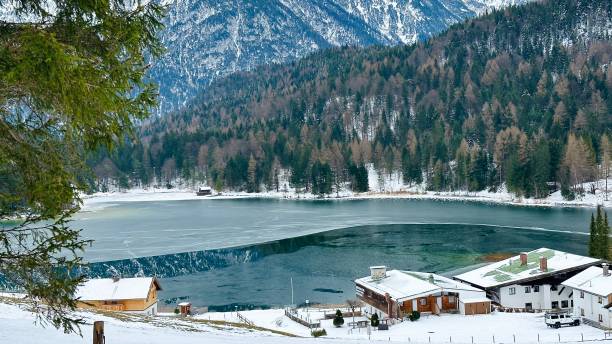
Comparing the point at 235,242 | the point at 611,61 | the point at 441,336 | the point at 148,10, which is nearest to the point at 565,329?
the point at 441,336

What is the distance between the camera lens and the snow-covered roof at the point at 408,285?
4034cm

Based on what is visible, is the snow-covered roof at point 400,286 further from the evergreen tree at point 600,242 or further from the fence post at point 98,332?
the fence post at point 98,332

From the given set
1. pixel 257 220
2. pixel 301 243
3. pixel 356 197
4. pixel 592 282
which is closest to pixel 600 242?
→ pixel 592 282

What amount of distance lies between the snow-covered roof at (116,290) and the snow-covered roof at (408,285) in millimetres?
16011

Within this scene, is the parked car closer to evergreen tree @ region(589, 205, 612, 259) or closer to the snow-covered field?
the snow-covered field

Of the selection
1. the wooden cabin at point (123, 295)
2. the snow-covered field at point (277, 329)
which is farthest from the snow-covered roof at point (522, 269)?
the wooden cabin at point (123, 295)

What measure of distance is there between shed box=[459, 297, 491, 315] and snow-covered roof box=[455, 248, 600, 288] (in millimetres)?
3120

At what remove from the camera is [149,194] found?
543 feet

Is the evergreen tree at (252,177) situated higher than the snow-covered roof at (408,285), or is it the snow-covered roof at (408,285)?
the evergreen tree at (252,177)

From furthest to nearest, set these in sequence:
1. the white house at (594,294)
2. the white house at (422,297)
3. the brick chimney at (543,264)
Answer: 1. the brick chimney at (543,264)
2. the white house at (422,297)
3. the white house at (594,294)

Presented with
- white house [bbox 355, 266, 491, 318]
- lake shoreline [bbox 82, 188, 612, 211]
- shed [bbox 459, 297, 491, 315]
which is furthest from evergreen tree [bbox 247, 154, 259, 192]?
shed [bbox 459, 297, 491, 315]

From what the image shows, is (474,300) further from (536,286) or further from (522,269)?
(522,269)

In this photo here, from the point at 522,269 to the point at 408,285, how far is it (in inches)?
371

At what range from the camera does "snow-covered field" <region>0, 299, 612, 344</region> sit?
15625mm
